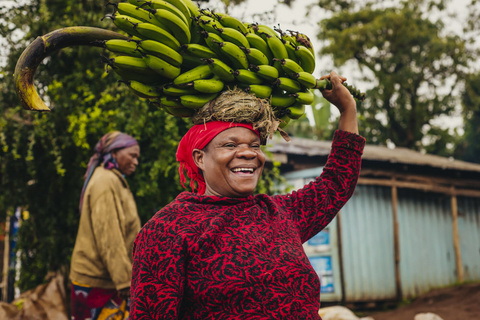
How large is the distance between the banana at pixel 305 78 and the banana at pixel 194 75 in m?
0.37

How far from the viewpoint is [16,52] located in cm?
612

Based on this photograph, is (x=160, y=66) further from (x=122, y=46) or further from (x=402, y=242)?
(x=402, y=242)

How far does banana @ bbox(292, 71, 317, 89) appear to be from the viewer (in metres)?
2.18

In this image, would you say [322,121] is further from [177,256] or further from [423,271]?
[177,256]

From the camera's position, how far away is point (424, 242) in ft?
37.8

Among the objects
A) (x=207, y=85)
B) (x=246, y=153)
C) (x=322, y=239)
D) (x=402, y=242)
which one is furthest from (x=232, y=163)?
(x=402, y=242)

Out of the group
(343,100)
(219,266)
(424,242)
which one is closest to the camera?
(219,266)

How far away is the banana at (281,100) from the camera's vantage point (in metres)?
2.22

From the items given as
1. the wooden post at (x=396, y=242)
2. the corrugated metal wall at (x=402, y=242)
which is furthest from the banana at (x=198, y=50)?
the wooden post at (x=396, y=242)

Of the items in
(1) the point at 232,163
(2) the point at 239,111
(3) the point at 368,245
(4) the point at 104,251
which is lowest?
(3) the point at 368,245

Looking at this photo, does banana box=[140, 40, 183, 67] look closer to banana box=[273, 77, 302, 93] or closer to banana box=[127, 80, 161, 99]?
banana box=[127, 80, 161, 99]

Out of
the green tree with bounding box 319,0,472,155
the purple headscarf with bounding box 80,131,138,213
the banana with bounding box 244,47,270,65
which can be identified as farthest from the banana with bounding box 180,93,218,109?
the green tree with bounding box 319,0,472,155

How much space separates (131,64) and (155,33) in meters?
0.15

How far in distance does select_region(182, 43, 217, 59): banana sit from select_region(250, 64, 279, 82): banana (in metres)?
0.17
